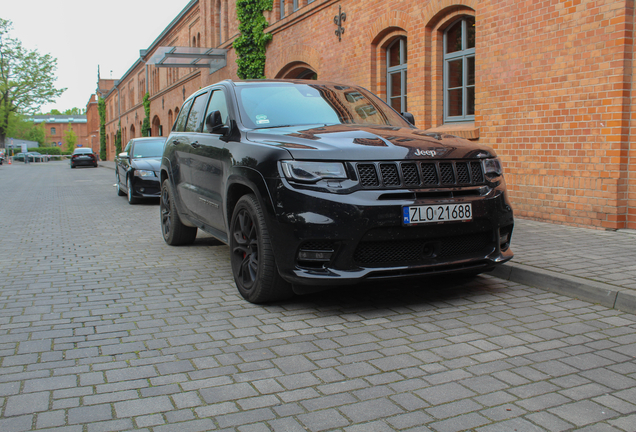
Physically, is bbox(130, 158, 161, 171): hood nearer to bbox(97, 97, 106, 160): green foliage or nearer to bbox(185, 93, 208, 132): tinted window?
bbox(185, 93, 208, 132): tinted window

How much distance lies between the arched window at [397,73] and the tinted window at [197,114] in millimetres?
6750

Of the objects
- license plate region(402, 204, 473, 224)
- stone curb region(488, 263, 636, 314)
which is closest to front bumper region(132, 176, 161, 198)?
stone curb region(488, 263, 636, 314)

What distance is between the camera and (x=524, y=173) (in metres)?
8.93

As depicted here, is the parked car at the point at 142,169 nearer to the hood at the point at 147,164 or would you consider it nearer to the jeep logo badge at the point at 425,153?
the hood at the point at 147,164

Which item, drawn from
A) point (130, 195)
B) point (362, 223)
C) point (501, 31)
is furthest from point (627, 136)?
point (130, 195)

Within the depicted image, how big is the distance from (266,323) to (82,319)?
134cm

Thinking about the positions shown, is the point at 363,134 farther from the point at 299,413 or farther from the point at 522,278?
the point at 299,413

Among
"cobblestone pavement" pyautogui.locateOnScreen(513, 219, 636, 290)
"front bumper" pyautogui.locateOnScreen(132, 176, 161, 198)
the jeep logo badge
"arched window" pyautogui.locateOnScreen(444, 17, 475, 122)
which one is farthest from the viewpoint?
A: "front bumper" pyautogui.locateOnScreen(132, 176, 161, 198)

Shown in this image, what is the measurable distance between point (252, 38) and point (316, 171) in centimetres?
1741

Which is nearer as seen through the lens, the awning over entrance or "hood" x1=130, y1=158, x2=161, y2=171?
"hood" x1=130, y1=158, x2=161, y2=171

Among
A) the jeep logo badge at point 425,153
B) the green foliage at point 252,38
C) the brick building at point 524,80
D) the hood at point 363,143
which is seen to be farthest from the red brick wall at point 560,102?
the green foliage at point 252,38

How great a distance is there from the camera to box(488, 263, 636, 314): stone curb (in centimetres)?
443

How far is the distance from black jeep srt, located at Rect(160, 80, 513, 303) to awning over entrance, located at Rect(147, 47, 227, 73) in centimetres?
1944

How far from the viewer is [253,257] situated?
4730mm
